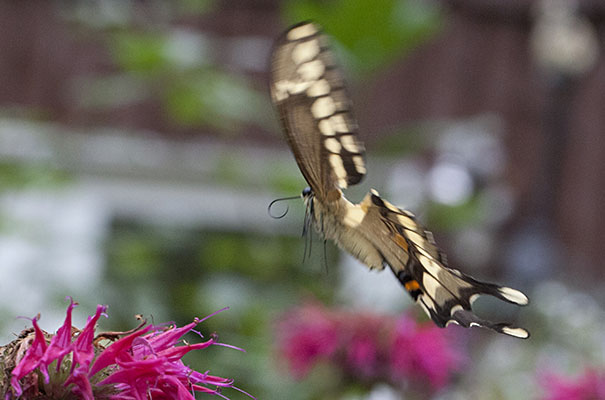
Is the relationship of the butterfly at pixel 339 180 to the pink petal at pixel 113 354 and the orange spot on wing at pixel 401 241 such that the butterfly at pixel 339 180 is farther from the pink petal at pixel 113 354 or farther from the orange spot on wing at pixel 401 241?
the pink petal at pixel 113 354

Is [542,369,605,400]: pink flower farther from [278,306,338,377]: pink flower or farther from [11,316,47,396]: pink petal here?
[11,316,47,396]: pink petal

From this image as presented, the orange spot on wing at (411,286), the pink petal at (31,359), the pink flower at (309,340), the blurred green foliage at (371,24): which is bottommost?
the pink petal at (31,359)

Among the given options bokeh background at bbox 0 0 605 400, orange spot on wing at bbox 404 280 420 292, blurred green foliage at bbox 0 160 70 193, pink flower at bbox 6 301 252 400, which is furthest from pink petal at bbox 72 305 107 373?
blurred green foliage at bbox 0 160 70 193

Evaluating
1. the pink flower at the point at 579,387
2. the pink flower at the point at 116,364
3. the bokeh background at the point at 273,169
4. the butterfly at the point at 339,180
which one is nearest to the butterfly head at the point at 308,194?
the butterfly at the point at 339,180

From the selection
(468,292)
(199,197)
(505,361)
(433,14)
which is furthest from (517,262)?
(468,292)

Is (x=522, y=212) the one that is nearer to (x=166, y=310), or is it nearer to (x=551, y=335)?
(x=551, y=335)
